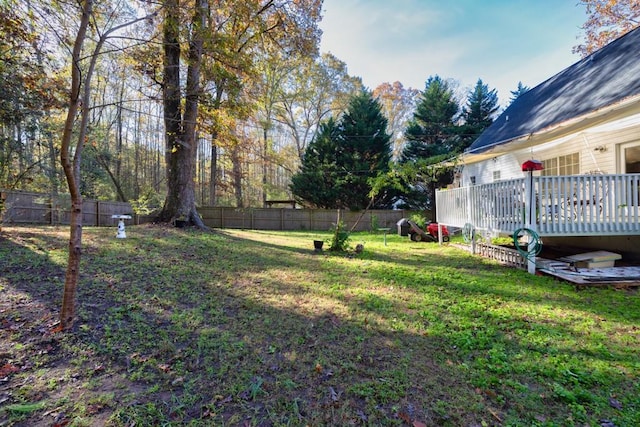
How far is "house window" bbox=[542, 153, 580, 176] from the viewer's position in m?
7.77

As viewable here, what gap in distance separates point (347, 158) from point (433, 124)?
21.1ft

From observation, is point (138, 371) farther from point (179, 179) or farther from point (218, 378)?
point (179, 179)

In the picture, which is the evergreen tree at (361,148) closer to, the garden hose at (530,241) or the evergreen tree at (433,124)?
the evergreen tree at (433,124)

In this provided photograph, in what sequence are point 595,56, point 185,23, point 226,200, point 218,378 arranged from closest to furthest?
1. point 218,378
2. point 185,23
3. point 595,56
4. point 226,200

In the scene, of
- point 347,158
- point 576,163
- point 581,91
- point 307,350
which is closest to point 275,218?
point 347,158

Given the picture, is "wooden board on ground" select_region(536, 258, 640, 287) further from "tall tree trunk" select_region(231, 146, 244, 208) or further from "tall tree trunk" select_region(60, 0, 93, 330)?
"tall tree trunk" select_region(231, 146, 244, 208)

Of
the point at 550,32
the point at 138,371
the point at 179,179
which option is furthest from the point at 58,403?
the point at 550,32

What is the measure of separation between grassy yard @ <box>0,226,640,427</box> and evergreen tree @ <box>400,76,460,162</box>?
16278mm

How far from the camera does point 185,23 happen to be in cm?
585

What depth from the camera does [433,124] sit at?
65.5 ft

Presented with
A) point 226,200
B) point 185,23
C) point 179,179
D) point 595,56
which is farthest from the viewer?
point 226,200

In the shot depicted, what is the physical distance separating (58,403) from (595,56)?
43.4 feet

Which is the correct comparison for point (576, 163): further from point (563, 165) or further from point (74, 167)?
point (74, 167)

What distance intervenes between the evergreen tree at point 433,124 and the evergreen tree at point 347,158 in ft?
6.34
